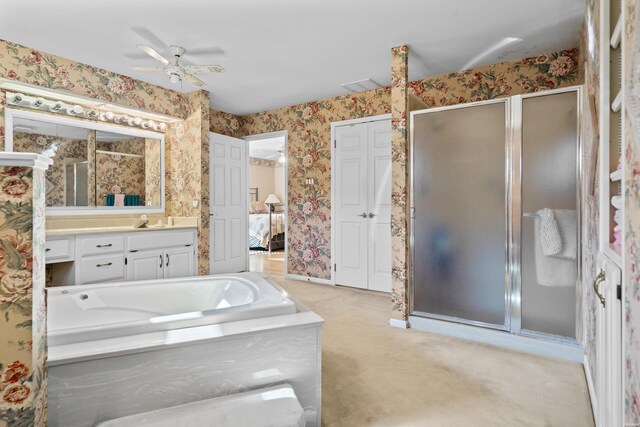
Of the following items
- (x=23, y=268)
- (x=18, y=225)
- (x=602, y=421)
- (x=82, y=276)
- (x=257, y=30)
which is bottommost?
(x=602, y=421)

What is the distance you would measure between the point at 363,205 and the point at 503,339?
228 centimetres

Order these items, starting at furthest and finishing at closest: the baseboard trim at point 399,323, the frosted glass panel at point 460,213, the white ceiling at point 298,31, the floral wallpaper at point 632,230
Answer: the baseboard trim at point 399,323
the frosted glass panel at point 460,213
the white ceiling at point 298,31
the floral wallpaper at point 632,230

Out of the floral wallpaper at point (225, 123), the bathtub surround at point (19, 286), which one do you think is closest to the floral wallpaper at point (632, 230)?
the bathtub surround at point (19, 286)

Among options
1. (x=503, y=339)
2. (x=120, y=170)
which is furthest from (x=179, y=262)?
(x=503, y=339)

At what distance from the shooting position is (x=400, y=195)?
3.11m

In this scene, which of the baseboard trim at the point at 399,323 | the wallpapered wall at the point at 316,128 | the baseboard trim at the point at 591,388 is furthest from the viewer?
the wallpapered wall at the point at 316,128

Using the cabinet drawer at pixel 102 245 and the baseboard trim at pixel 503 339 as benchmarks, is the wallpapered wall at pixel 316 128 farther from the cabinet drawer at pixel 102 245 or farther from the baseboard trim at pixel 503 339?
the cabinet drawer at pixel 102 245

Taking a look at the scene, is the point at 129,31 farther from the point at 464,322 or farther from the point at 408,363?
the point at 464,322

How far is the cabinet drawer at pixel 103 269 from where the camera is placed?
10.8 ft

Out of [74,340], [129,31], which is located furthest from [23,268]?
[129,31]

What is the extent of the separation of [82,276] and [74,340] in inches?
87.3

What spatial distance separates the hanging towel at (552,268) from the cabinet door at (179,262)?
359cm

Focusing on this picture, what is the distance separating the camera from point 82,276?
3248 mm

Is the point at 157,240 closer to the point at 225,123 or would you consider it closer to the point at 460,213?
the point at 225,123
